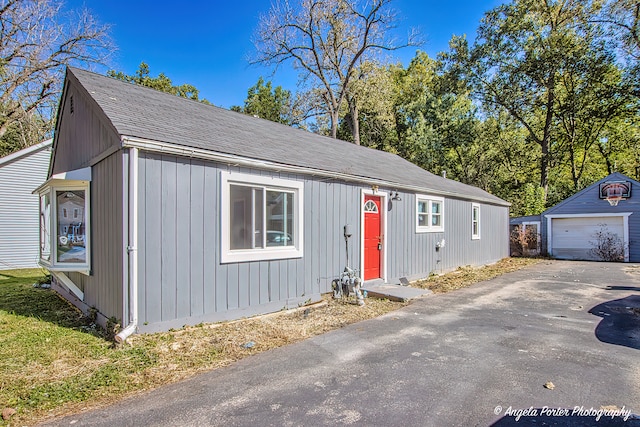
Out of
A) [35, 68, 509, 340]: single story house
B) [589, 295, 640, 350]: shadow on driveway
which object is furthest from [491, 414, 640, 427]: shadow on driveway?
[35, 68, 509, 340]: single story house

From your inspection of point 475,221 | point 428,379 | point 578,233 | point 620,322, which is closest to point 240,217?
point 428,379

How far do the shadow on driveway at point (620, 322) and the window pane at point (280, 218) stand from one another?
533cm

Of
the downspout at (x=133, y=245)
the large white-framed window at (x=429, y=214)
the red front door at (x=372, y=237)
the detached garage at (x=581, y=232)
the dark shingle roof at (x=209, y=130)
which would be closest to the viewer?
the downspout at (x=133, y=245)

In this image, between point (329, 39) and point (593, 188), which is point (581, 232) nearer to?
point (593, 188)

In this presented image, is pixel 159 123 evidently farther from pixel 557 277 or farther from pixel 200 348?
pixel 557 277

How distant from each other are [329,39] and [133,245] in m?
21.3

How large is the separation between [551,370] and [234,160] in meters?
5.30

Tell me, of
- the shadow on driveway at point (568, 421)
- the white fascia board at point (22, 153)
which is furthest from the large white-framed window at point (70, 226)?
the white fascia board at point (22, 153)

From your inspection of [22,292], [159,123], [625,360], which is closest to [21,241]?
[22,292]

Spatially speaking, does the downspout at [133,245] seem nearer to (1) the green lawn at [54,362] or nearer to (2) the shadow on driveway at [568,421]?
(1) the green lawn at [54,362]

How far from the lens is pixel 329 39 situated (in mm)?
22156

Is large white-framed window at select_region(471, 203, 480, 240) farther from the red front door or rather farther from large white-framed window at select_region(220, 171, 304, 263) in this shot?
large white-framed window at select_region(220, 171, 304, 263)

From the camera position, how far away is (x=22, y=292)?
27.9 feet

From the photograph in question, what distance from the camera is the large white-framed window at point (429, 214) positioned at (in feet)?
34.8
